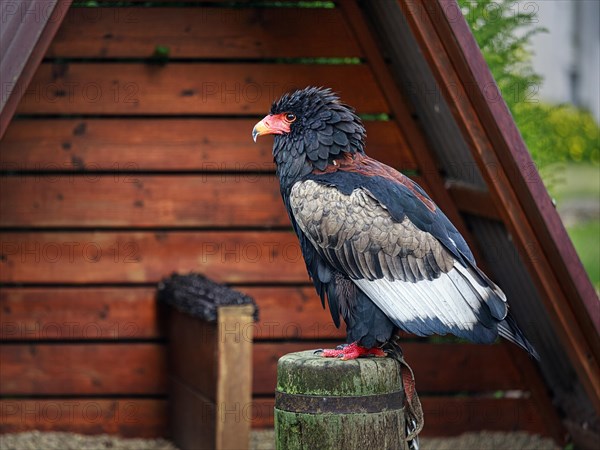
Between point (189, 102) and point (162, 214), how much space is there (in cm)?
58

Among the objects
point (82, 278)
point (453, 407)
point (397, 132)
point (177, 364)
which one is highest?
point (397, 132)

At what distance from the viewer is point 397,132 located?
511 cm

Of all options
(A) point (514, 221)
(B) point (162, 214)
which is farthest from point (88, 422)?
(A) point (514, 221)

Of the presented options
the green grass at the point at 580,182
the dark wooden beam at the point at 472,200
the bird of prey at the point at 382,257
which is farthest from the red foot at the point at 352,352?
the green grass at the point at 580,182

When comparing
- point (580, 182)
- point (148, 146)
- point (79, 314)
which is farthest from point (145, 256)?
point (580, 182)

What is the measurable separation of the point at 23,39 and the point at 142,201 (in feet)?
5.96

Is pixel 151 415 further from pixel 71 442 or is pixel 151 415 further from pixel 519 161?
pixel 519 161

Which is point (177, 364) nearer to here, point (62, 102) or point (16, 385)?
point (16, 385)

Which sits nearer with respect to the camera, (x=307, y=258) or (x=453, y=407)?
(x=307, y=258)

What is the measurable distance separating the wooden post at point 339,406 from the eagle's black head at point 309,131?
0.69 m

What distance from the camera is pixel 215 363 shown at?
4.10 meters

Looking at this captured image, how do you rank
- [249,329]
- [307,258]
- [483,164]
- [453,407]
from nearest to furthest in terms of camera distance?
[307,258]
[483,164]
[249,329]
[453,407]

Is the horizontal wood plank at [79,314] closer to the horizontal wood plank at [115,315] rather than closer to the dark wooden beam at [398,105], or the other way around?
the horizontal wood plank at [115,315]

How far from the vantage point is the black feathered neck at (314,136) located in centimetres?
317
